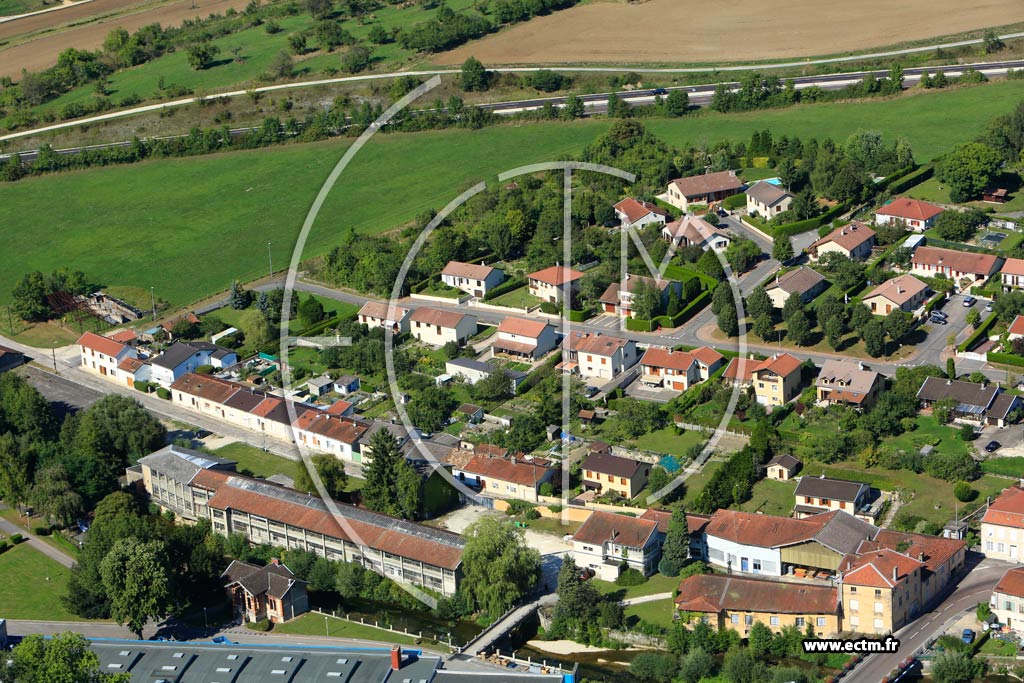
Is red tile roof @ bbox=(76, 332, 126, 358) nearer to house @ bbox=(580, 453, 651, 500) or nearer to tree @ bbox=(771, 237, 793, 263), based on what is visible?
house @ bbox=(580, 453, 651, 500)

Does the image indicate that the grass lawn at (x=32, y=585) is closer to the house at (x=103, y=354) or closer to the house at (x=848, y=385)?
the house at (x=103, y=354)

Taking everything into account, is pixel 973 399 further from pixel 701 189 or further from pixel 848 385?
pixel 701 189

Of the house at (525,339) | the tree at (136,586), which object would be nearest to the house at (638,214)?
the house at (525,339)

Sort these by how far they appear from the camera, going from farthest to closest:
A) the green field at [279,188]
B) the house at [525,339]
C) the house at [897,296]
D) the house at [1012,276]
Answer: the green field at [279,188] → the house at [1012,276] → the house at [525,339] → the house at [897,296]

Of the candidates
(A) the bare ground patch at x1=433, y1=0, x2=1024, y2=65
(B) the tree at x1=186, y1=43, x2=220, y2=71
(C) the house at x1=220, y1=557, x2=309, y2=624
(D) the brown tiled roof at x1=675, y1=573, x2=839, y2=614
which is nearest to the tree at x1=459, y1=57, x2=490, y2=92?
(A) the bare ground patch at x1=433, y1=0, x2=1024, y2=65

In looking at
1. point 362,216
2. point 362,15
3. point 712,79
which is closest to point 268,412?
point 362,216

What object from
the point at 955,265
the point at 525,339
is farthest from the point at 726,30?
the point at 525,339
